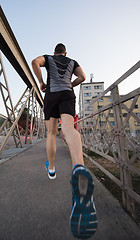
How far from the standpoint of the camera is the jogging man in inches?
24.8

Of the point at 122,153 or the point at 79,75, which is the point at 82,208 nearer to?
the point at 122,153

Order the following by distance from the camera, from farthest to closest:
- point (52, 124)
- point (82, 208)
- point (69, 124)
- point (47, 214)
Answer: point (52, 124) < point (69, 124) < point (47, 214) < point (82, 208)

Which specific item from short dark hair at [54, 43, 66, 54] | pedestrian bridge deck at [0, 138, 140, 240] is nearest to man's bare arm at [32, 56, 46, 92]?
short dark hair at [54, 43, 66, 54]

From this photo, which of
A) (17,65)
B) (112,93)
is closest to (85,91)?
(17,65)

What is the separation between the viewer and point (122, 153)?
1.15m

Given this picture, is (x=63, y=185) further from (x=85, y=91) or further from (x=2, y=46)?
(x=85, y=91)

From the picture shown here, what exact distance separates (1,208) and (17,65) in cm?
450

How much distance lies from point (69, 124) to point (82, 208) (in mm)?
643

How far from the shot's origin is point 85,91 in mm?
36031

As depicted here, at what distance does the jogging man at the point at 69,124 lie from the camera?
631 mm

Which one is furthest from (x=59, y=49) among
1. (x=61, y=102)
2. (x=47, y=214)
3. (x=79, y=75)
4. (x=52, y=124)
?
(x=47, y=214)

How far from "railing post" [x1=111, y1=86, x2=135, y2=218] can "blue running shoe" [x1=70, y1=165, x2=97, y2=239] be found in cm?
58

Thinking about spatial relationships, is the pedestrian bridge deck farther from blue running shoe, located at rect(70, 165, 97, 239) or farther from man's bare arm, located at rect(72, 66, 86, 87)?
man's bare arm, located at rect(72, 66, 86, 87)

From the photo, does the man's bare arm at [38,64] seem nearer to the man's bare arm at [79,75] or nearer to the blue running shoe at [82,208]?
the man's bare arm at [79,75]
